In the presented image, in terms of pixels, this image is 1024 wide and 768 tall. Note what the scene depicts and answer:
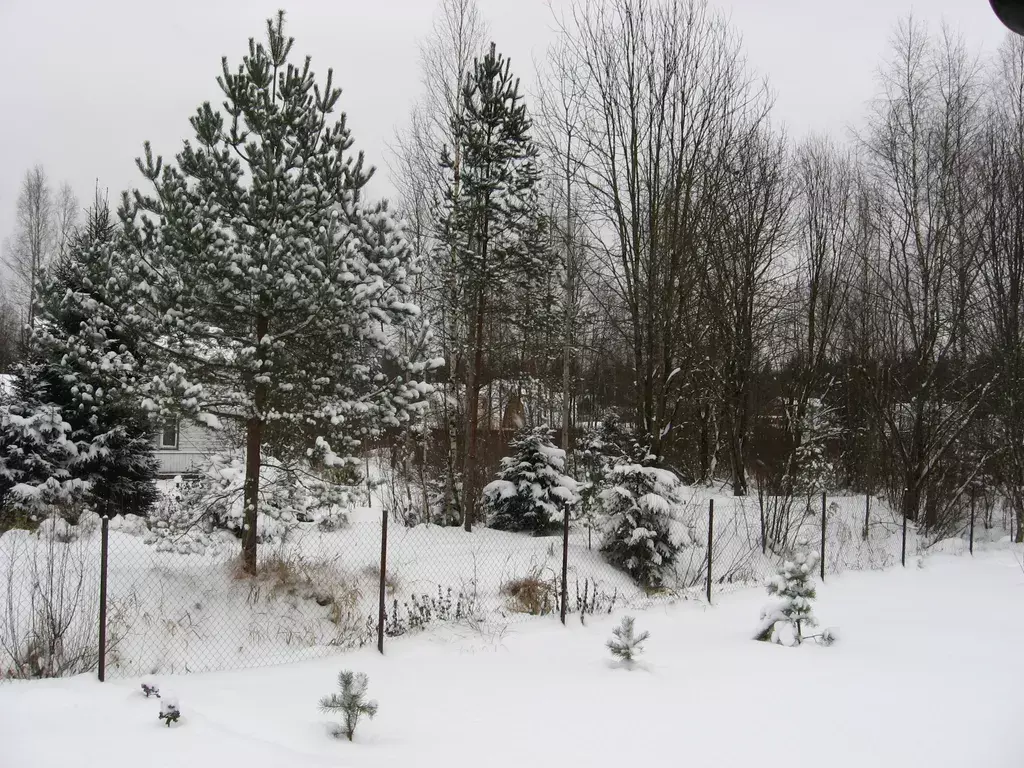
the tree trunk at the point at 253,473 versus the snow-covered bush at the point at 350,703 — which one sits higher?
the tree trunk at the point at 253,473

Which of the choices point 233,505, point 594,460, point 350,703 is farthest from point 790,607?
point 594,460

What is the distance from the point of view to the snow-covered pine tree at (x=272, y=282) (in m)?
8.12

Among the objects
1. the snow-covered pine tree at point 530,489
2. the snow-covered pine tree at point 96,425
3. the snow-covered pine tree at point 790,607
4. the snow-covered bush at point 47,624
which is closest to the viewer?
the snow-covered bush at point 47,624

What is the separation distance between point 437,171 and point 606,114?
6.39 m

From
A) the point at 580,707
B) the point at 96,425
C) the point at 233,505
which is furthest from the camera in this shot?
the point at 96,425

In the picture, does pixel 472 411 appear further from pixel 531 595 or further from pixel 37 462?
pixel 37 462

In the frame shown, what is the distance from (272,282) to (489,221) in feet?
25.9

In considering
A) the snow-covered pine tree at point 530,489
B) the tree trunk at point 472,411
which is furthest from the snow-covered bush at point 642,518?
the tree trunk at point 472,411

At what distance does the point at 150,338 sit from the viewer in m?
8.29

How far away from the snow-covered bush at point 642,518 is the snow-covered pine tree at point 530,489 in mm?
2734

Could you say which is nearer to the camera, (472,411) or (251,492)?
(251,492)

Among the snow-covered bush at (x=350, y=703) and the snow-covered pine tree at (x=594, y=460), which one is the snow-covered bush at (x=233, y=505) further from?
the snow-covered pine tree at (x=594, y=460)

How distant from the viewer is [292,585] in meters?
9.08

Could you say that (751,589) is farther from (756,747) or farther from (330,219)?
(330,219)
